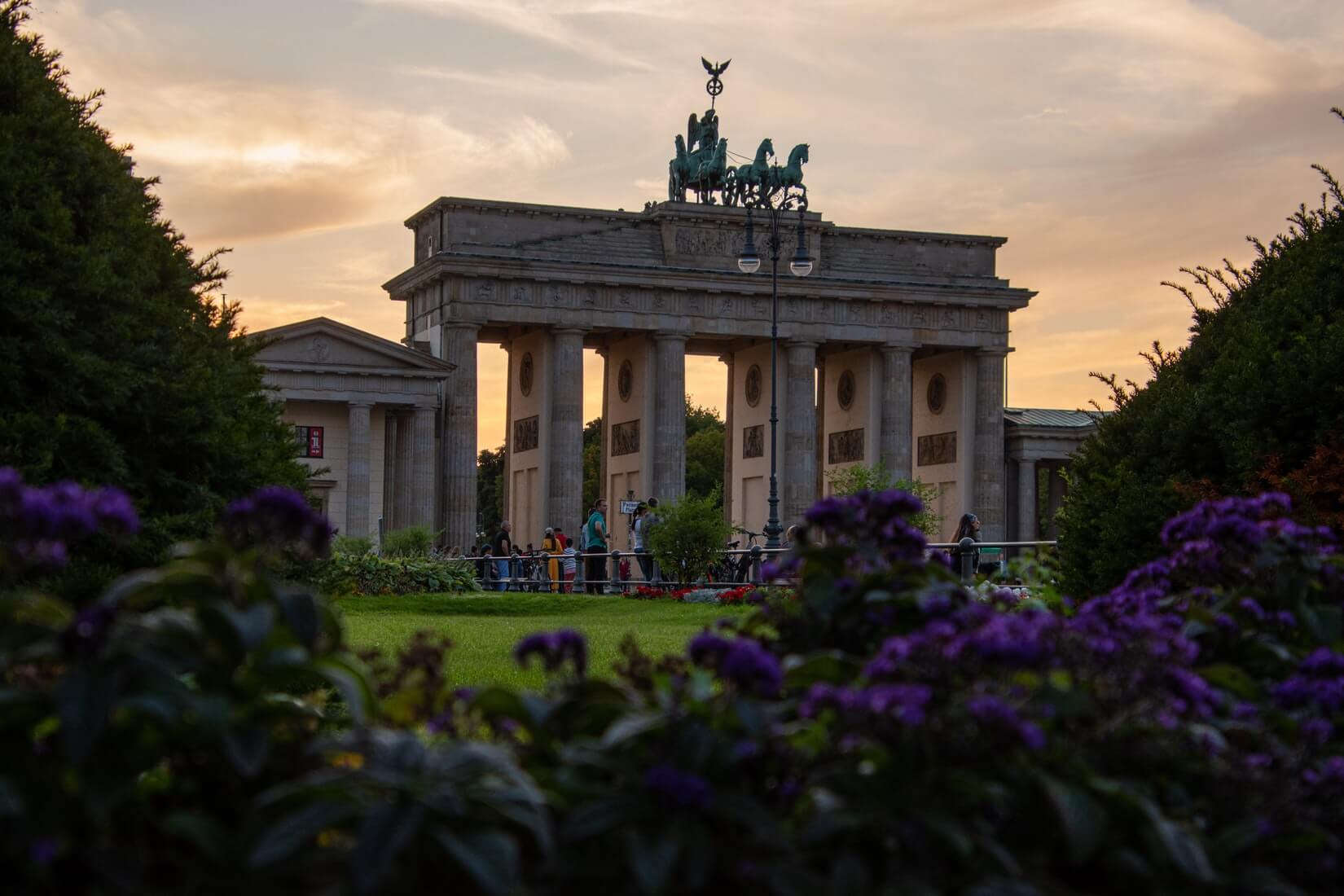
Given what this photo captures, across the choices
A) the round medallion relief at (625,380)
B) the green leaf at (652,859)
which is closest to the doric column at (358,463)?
the round medallion relief at (625,380)

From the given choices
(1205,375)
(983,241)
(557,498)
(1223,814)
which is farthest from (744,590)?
(983,241)

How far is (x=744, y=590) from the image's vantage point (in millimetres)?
32969

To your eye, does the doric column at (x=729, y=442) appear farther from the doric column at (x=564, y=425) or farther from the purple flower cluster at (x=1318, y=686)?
the purple flower cluster at (x=1318, y=686)

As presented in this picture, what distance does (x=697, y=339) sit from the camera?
260 feet

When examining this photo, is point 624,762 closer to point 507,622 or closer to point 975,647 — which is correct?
point 975,647

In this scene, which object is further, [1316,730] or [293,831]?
[1316,730]

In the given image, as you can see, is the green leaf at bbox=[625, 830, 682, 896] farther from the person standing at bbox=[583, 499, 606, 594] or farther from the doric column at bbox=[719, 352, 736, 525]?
the doric column at bbox=[719, 352, 736, 525]

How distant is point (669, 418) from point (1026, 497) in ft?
65.1

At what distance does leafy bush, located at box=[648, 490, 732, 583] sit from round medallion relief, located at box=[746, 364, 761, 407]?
41.7 meters

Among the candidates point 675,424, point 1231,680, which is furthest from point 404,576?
point 675,424

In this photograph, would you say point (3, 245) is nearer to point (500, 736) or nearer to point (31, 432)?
point (31, 432)

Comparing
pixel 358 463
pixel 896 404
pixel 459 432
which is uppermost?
pixel 896 404

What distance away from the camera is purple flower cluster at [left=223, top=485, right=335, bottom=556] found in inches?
149

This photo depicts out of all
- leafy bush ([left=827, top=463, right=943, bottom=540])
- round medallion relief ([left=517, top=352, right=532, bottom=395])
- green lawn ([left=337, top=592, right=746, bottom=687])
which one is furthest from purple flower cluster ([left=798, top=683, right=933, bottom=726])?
round medallion relief ([left=517, top=352, right=532, bottom=395])
